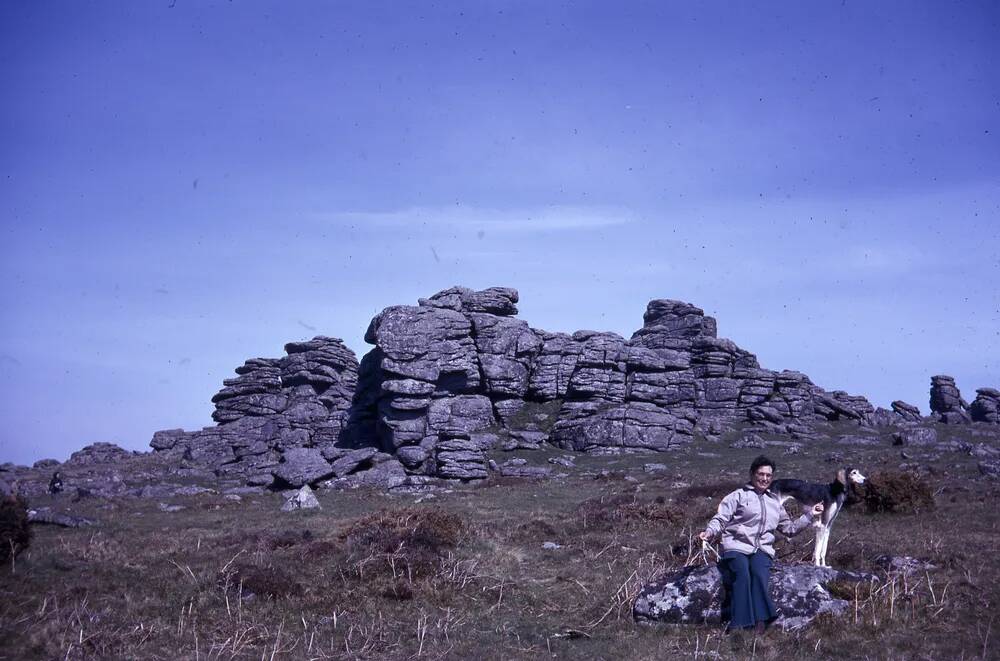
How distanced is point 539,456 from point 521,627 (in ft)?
147

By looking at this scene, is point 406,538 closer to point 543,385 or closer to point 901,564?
point 901,564

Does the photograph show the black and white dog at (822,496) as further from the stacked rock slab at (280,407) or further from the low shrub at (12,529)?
the stacked rock slab at (280,407)

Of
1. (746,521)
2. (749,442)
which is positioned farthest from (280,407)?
(746,521)

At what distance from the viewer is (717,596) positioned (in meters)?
11.9

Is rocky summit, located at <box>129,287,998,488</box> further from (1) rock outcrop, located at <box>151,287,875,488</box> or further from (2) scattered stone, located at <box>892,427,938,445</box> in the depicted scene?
(2) scattered stone, located at <box>892,427,938,445</box>

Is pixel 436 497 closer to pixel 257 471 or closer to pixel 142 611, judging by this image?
pixel 257 471

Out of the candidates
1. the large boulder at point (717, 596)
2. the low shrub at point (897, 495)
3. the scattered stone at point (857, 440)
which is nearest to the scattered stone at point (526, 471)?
the scattered stone at point (857, 440)

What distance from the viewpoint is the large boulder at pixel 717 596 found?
11.6 m

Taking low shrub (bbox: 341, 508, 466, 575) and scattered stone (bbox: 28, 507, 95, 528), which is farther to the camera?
scattered stone (bbox: 28, 507, 95, 528)

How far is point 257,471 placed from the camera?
49625 millimetres

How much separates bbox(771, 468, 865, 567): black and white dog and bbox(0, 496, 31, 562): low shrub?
55.7ft

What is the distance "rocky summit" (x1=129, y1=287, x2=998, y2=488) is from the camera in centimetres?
5978

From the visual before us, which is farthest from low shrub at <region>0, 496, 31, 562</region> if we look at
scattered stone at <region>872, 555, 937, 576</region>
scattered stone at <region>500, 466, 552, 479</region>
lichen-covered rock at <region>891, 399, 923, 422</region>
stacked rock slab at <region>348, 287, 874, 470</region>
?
lichen-covered rock at <region>891, 399, 923, 422</region>

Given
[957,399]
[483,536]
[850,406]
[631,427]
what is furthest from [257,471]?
[957,399]
